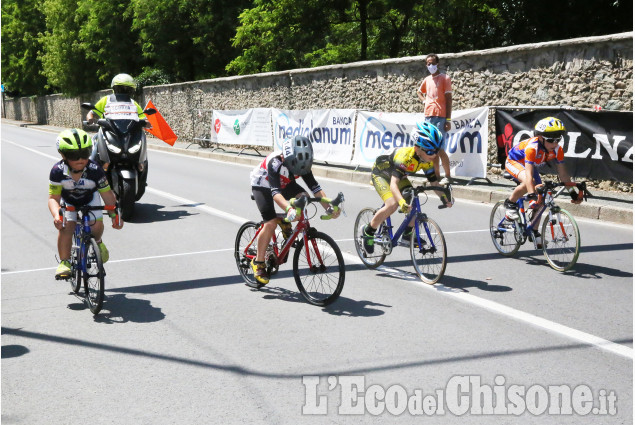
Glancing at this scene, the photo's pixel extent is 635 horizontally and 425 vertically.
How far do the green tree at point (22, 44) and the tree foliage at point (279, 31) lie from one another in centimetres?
1622

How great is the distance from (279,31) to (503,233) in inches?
985

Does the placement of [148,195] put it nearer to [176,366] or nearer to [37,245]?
[37,245]

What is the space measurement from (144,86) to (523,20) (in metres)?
20.7

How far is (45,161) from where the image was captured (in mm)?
22938

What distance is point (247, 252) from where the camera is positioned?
709 centimetres

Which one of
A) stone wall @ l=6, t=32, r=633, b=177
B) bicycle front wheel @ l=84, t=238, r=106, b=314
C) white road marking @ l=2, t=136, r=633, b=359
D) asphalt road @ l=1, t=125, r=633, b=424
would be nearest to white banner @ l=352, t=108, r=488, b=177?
stone wall @ l=6, t=32, r=633, b=177

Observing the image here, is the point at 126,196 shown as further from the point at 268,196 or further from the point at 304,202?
the point at 304,202

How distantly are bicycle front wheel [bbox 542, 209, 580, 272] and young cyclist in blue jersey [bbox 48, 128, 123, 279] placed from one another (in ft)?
14.0

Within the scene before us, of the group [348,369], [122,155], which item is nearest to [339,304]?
[348,369]

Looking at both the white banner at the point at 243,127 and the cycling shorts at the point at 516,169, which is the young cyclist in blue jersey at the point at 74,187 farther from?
the white banner at the point at 243,127

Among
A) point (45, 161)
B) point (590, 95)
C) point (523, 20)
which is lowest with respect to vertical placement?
point (45, 161)

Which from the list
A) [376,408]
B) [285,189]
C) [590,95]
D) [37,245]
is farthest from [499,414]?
[590,95]

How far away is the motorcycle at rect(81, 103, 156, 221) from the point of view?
36.3 ft

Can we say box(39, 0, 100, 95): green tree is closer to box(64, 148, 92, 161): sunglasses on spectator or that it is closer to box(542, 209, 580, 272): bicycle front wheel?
box(64, 148, 92, 161): sunglasses on spectator
